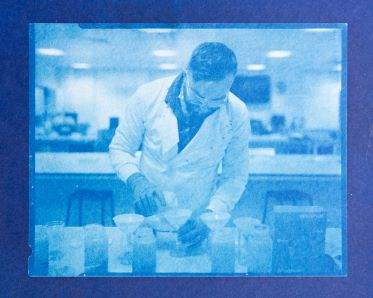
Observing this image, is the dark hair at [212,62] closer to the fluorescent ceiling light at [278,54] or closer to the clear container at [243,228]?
the fluorescent ceiling light at [278,54]

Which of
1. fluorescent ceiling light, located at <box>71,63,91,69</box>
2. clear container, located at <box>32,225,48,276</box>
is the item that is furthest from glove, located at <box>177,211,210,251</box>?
fluorescent ceiling light, located at <box>71,63,91,69</box>

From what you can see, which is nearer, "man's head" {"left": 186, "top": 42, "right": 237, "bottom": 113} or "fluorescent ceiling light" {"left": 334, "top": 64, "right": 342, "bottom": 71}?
"man's head" {"left": 186, "top": 42, "right": 237, "bottom": 113}

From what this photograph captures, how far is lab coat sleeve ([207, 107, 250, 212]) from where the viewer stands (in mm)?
2602

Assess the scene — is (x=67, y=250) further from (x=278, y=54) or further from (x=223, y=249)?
(x=278, y=54)

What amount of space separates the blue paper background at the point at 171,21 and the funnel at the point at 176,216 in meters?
0.36

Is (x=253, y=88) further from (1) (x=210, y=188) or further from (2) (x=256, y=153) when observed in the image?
(1) (x=210, y=188)

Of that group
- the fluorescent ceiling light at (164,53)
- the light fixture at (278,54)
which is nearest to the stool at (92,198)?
the fluorescent ceiling light at (164,53)

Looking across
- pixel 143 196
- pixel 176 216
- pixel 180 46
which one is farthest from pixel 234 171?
pixel 180 46

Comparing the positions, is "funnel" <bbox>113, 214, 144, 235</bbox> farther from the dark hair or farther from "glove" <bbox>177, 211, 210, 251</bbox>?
the dark hair

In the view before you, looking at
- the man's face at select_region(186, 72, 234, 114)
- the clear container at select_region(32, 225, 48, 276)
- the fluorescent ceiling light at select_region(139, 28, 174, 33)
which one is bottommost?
the clear container at select_region(32, 225, 48, 276)

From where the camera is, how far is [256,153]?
2605 millimetres

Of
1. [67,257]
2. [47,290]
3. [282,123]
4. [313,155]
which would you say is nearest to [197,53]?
[282,123]

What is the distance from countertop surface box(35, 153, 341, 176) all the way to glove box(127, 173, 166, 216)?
133mm

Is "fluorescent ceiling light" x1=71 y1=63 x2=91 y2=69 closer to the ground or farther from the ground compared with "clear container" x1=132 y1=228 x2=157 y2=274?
farther from the ground
